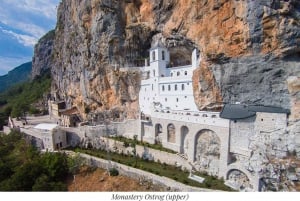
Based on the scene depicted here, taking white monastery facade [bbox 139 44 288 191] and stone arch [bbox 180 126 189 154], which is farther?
stone arch [bbox 180 126 189 154]

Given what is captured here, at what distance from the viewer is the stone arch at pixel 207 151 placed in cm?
2251

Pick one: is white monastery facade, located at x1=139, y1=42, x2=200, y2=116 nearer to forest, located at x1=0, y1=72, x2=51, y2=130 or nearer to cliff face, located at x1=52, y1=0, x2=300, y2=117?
cliff face, located at x1=52, y1=0, x2=300, y2=117

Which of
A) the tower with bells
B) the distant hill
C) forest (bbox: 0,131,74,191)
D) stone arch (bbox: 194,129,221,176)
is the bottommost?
forest (bbox: 0,131,74,191)

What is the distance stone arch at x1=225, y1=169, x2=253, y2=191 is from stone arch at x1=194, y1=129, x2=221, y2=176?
1329mm

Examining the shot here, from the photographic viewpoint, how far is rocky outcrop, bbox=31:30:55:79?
84.3 meters

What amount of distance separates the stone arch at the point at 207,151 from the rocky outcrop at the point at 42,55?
73.8 m

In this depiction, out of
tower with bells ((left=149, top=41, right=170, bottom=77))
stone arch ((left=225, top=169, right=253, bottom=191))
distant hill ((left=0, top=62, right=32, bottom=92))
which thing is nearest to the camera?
stone arch ((left=225, top=169, right=253, bottom=191))

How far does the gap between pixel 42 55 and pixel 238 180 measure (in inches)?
3217

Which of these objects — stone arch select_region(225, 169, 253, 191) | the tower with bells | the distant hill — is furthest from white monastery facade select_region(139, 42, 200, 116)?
the distant hill

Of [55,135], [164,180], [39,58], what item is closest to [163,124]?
[164,180]

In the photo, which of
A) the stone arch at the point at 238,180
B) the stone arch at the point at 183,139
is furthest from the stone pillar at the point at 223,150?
the stone arch at the point at 183,139

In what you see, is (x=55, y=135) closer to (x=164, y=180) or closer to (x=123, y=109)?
(x=123, y=109)

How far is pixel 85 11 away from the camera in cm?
3600
